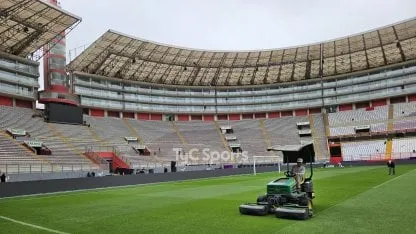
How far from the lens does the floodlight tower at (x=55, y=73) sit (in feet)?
209

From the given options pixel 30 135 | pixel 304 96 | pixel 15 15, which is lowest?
pixel 30 135

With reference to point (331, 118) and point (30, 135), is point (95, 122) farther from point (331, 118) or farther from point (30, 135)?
point (331, 118)

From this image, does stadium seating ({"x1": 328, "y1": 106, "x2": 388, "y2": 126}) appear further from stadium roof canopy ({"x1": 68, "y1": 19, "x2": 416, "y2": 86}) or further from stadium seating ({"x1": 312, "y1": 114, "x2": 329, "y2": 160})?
stadium roof canopy ({"x1": 68, "y1": 19, "x2": 416, "y2": 86})

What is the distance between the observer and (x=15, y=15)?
51.0 metres

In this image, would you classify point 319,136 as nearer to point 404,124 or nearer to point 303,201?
point 404,124

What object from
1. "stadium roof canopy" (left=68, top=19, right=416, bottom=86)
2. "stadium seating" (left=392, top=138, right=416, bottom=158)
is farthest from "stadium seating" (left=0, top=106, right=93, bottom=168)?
"stadium seating" (left=392, top=138, right=416, bottom=158)

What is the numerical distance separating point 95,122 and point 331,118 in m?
51.4

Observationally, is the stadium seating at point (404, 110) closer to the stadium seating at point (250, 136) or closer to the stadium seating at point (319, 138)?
the stadium seating at point (319, 138)

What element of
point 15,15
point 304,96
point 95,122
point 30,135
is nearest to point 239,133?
point 304,96

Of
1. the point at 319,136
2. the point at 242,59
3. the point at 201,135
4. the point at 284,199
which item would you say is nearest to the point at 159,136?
the point at 201,135

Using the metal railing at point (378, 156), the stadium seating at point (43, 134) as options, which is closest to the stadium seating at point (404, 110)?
the metal railing at point (378, 156)

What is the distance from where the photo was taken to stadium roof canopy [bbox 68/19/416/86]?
73162 mm

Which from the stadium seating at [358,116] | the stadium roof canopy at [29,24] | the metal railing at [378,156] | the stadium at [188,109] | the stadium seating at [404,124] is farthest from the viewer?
the stadium seating at [358,116]

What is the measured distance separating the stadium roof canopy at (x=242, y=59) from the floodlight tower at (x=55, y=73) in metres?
6.39
